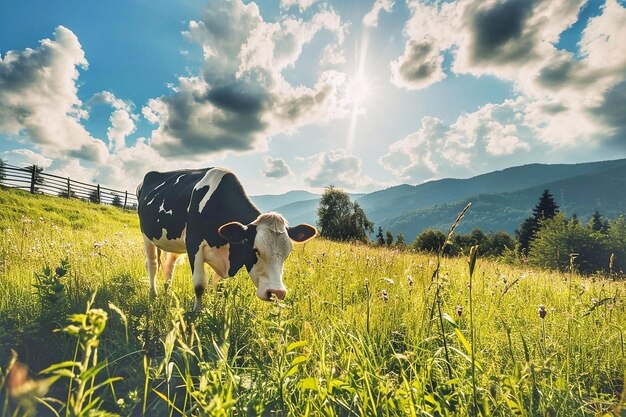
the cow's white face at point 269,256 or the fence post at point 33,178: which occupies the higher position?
the fence post at point 33,178

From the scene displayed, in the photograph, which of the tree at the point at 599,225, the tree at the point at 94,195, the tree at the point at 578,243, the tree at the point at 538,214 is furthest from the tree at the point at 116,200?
the tree at the point at 538,214

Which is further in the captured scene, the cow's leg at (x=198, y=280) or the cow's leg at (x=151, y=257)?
the cow's leg at (x=151, y=257)

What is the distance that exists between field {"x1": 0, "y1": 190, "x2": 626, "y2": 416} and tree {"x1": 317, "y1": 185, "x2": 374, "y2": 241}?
67.9m

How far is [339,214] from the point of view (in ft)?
256

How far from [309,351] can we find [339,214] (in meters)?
76.8

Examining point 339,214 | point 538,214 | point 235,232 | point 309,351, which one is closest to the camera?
point 309,351

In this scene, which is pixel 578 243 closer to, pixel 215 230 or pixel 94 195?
pixel 215 230

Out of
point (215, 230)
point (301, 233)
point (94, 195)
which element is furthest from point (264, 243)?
point (94, 195)

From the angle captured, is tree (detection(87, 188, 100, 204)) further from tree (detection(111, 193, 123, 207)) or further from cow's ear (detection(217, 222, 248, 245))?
cow's ear (detection(217, 222, 248, 245))

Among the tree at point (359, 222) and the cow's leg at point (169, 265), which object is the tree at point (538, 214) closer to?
the tree at point (359, 222)

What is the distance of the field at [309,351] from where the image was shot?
159 centimetres

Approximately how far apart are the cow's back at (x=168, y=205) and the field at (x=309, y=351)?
1.00 metres

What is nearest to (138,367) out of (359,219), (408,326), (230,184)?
(408,326)

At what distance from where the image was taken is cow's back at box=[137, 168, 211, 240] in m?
6.21
